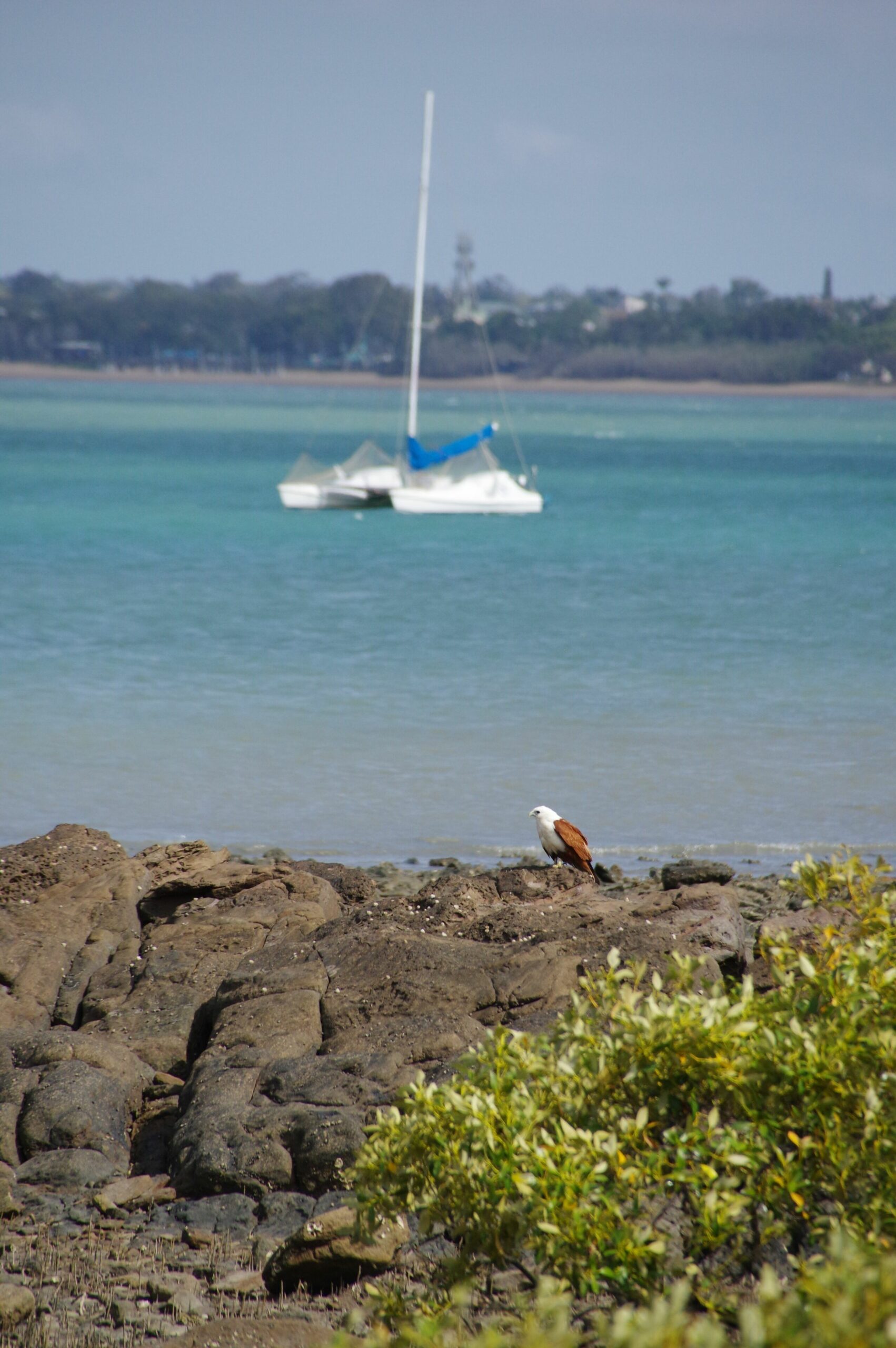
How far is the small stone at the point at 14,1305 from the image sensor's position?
4.76 meters

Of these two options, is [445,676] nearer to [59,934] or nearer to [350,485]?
[59,934]

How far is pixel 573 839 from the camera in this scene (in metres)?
9.05

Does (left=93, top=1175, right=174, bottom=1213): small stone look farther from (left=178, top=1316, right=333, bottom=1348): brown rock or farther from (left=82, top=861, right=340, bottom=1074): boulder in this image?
(left=178, top=1316, right=333, bottom=1348): brown rock

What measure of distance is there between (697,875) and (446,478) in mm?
36625

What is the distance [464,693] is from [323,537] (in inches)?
888

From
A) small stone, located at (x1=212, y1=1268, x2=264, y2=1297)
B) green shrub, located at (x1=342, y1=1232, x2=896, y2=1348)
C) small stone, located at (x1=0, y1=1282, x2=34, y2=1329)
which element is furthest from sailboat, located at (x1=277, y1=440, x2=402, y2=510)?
green shrub, located at (x1=342, y1=1232, x2=896, y2=1348)

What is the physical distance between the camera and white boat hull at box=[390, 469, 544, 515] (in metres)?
44.1

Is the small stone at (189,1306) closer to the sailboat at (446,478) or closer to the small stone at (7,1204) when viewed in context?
the small stone at (7,1204)

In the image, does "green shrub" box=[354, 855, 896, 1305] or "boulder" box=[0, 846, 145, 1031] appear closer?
"green shrub" box=[354, 855, 896, 1305]

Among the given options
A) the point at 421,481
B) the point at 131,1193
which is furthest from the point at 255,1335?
the point at 421,481

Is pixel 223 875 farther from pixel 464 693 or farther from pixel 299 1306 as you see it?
pixel 464 693

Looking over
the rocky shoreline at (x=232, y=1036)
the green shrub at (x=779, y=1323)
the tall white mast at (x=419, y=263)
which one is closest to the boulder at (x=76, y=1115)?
the rocky shoreline at (x=232, y=1036)

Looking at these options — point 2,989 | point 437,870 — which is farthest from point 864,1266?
point 437,870

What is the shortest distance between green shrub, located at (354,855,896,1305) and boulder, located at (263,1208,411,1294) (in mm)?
1050
